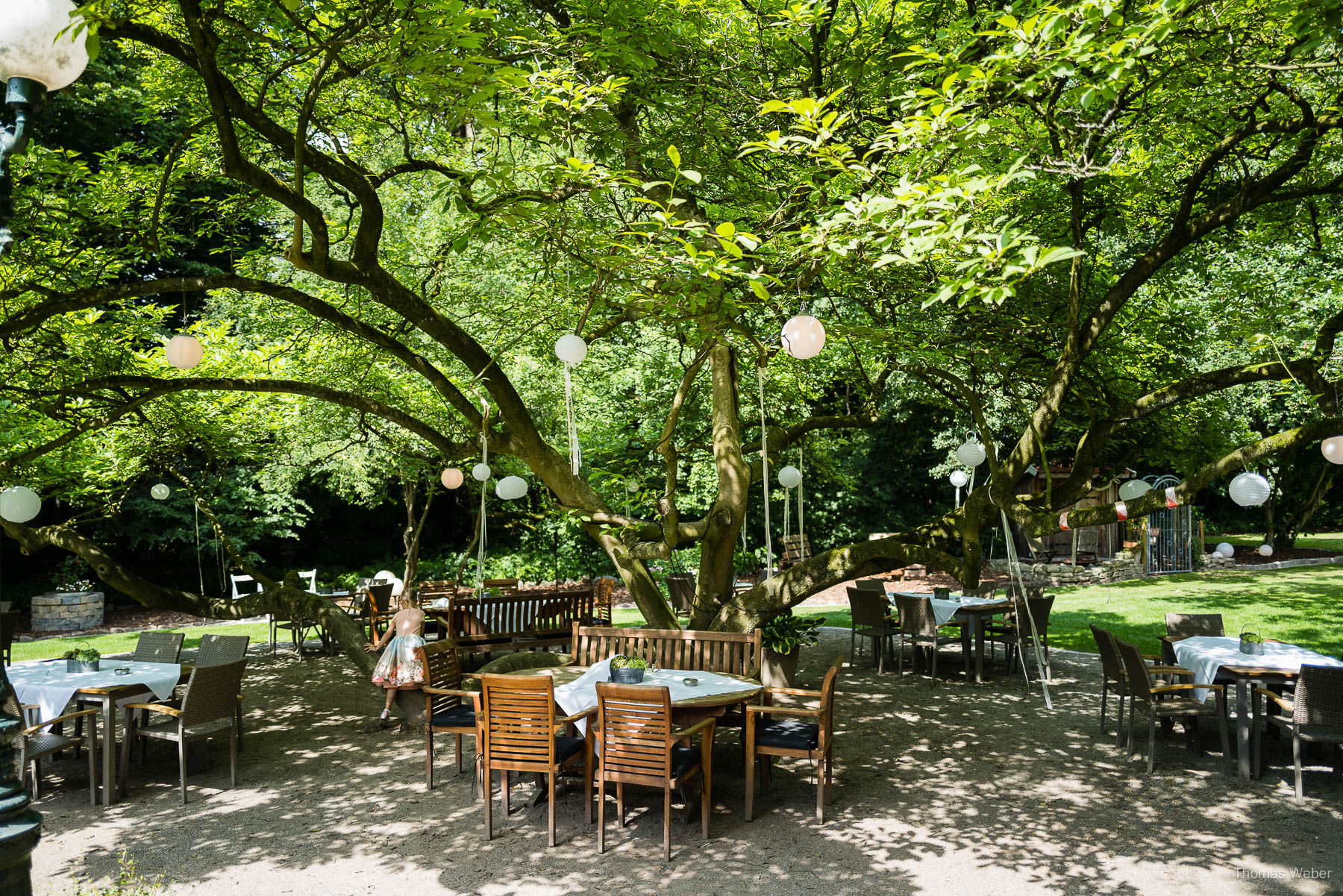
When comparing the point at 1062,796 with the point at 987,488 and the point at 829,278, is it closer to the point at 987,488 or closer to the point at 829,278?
the point at 987,488

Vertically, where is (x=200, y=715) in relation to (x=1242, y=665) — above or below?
below

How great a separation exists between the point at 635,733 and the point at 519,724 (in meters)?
0.82

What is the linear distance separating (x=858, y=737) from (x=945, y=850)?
101 inches

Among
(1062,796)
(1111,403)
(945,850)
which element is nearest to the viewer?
(945,850)

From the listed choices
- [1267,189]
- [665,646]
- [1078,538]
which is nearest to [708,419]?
[665,646]

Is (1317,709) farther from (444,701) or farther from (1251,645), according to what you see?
(444,701)

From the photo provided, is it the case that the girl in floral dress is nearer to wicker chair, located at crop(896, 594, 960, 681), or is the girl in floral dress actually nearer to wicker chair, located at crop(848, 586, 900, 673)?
wicker chair, located at crop(848, 586, 900, 673)

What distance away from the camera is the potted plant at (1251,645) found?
284 inches

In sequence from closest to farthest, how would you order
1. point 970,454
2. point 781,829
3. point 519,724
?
point 781,829, point 519,724, point 970,454

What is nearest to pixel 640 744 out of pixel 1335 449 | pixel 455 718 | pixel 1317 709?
pixel 455 718

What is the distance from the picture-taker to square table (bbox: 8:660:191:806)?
6328 millimetres

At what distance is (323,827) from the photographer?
18.9 feet

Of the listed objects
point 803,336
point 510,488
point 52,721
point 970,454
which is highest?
point 803,336

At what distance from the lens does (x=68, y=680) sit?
7.05 meters
